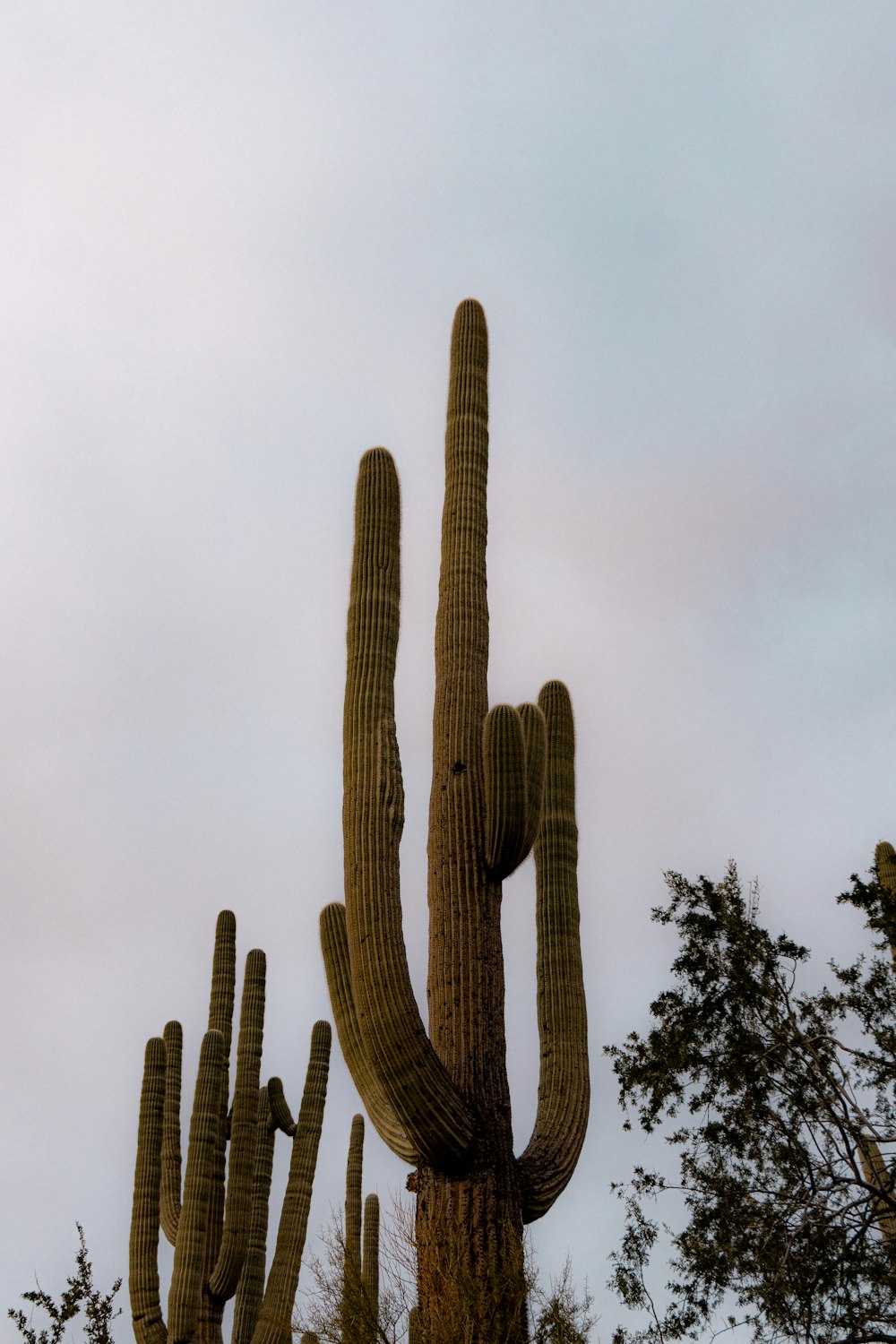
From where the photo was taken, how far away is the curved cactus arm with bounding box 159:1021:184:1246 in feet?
38.4

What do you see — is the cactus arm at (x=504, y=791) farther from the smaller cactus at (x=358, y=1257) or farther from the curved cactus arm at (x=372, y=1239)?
the curved cactus arm at (x=372, y=1239)

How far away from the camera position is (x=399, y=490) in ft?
28.8

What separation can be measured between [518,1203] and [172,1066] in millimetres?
6204

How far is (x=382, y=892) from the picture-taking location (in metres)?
Result: 7.04

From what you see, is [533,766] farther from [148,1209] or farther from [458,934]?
[148,1209]

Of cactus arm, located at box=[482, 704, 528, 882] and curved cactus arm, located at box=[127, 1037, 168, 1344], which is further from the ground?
cactus arm, located at box=[482, 704, 528, 882]

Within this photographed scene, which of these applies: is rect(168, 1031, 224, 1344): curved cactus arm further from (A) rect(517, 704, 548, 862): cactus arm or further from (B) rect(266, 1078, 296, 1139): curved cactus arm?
(A) rect(517, 704, 548, 862): cactus arm

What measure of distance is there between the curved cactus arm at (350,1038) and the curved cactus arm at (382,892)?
0.23m

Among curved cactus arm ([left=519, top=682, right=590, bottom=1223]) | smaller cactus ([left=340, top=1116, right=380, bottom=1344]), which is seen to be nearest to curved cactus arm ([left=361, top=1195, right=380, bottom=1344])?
smaller cactus ([left=340, top=1116, right=380, bottom=1344])

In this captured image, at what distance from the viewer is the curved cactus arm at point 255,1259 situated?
11.9 m

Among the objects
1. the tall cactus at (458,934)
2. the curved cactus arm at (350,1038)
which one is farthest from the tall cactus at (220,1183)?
the tall cactus at (458,934)

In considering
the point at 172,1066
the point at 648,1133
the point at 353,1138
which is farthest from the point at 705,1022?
the point at 353,1138

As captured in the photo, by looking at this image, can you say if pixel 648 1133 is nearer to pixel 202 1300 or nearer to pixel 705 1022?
pixel 705 1022

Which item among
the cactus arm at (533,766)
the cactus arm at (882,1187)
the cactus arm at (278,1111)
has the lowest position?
the cactus arm at (882,1187)
